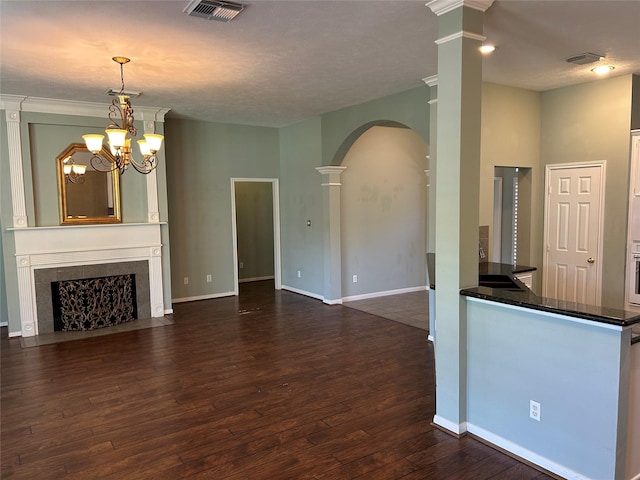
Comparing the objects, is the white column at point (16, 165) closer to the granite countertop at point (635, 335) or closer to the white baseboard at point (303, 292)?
the white baseboard at point (303, 292)

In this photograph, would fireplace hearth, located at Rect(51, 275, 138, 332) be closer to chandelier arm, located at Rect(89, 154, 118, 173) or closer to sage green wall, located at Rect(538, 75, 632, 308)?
chandelier arm, located at Rect(89, 154, 118, 173)

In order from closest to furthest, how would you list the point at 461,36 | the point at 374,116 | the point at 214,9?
the point at 461,36 → the point at 214,9 → the point at 374,116

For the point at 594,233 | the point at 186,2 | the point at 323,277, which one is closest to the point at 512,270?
the point at 594,233

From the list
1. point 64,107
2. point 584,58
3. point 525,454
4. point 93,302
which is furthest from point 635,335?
point 64,107

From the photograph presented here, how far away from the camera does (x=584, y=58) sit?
4.14m

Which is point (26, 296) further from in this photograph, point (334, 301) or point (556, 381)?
point (556, 381)

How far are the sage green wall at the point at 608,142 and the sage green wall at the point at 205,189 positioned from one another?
464 centimetres

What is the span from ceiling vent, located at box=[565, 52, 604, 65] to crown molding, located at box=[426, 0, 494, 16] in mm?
1751

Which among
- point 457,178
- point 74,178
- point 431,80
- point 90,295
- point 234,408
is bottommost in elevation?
point 234,408

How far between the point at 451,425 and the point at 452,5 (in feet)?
8.88

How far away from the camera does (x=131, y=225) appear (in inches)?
239

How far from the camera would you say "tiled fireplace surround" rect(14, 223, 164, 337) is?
217 inches

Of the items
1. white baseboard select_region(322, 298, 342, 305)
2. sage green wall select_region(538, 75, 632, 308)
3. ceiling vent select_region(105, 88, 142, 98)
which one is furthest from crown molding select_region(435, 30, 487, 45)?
white baseboard select_region(322, 298, 342, 305)

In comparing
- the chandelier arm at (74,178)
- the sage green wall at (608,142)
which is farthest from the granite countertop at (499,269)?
the chandelier arm at (74,178)
